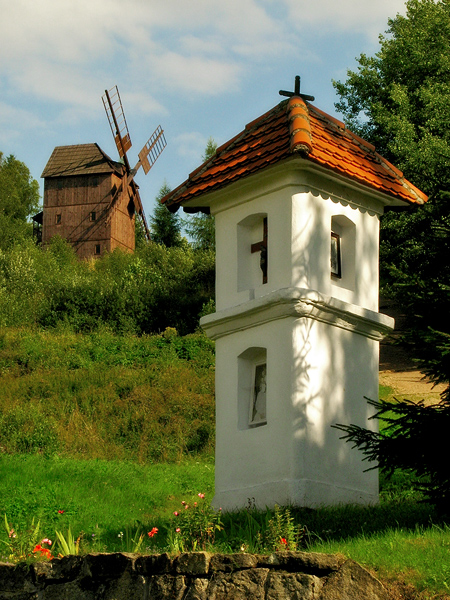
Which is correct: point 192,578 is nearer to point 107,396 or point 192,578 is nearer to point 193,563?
point 193,563

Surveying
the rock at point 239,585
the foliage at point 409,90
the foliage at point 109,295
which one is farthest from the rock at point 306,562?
the foliage at point 109,295

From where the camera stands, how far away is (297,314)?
1023cm

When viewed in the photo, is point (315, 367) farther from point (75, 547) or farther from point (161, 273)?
point (161, 273)

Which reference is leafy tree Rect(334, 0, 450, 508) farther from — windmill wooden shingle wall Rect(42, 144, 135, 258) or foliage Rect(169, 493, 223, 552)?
windmill wooden shingle wall Rect(42, 144, 135, 258)

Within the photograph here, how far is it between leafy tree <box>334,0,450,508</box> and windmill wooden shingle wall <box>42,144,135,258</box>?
2332cm

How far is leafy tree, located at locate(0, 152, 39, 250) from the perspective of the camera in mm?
52562

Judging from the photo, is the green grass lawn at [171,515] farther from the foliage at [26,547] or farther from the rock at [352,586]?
the foliage at [26,547]

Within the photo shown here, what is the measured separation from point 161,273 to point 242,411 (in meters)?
30.7

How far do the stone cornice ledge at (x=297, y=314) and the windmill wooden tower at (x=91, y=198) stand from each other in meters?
41.6

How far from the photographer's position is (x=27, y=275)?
132 ft

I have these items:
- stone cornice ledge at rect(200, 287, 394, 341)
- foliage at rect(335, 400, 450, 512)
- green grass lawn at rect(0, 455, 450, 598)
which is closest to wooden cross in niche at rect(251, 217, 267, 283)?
stone cornice ledge at rect(200, 287, 394, 341)

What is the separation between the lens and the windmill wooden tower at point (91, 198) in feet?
173

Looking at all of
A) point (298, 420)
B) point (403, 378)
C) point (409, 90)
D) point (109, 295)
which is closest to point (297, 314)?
point (298, 420)

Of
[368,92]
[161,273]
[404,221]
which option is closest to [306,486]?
[404,221]
